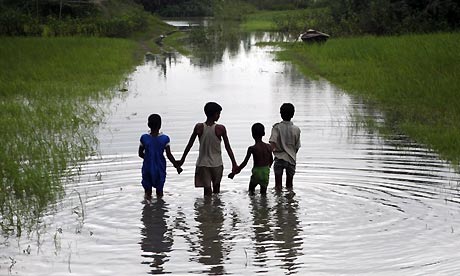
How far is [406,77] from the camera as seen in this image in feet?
59.8

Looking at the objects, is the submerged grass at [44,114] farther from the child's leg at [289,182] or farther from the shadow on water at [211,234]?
the child's leg at [289,182]

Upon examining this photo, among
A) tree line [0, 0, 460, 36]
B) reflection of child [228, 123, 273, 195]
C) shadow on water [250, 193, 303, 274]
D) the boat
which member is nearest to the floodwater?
shadow on water [250, 193, 303, 274]

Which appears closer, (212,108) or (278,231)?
(278,231)

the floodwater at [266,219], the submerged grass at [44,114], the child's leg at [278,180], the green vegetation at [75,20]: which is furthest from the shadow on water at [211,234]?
the green vegetation at [75,20]

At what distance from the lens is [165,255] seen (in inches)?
257

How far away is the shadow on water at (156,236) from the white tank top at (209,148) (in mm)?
604

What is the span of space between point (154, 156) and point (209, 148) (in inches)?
22.0

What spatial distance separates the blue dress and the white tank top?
1.22 ft

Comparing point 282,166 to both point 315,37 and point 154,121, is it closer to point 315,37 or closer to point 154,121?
point 154,121

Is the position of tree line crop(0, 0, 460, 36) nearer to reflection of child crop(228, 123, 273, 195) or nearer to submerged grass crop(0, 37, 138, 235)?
submerged grass crop(0, 37, 138, 235)

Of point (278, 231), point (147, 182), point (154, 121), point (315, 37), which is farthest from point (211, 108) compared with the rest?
point (315, 37)

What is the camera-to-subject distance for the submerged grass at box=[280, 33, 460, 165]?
12359mm

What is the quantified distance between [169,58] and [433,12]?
11.7 meters

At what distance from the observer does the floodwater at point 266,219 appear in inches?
247
